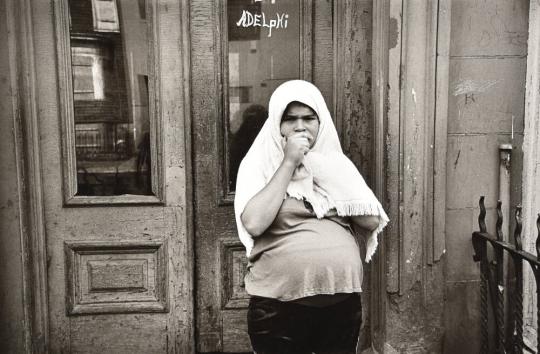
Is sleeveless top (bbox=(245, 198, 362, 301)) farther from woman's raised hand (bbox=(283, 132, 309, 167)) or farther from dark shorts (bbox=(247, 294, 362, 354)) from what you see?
woman's raised hand (bbox=(283, 132, 309, 167))

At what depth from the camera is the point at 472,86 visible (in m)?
2.93

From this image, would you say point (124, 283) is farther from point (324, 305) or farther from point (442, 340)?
point (442, 340)

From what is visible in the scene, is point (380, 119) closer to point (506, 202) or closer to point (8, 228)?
point (506, 202)

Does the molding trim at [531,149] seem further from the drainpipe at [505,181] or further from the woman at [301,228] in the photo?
the woman at [301,228]

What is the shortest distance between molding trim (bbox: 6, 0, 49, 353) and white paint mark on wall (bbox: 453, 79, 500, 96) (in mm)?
2415

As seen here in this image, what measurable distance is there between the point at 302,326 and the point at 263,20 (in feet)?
5.96

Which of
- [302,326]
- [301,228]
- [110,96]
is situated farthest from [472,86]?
[110,96]

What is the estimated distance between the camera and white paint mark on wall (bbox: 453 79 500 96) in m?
2.93

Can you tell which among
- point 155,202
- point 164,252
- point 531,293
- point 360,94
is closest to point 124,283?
point 164,252

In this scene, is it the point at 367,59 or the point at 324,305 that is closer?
the point at 324,305

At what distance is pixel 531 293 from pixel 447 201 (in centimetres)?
76

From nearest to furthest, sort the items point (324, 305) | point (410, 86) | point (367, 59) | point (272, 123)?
point (324, 305) → point (272, 123) → point (410, 86) → point (367, 59)

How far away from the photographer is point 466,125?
2.95 m

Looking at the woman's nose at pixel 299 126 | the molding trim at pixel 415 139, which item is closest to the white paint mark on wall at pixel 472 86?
the molding trim at pixel 415 139
